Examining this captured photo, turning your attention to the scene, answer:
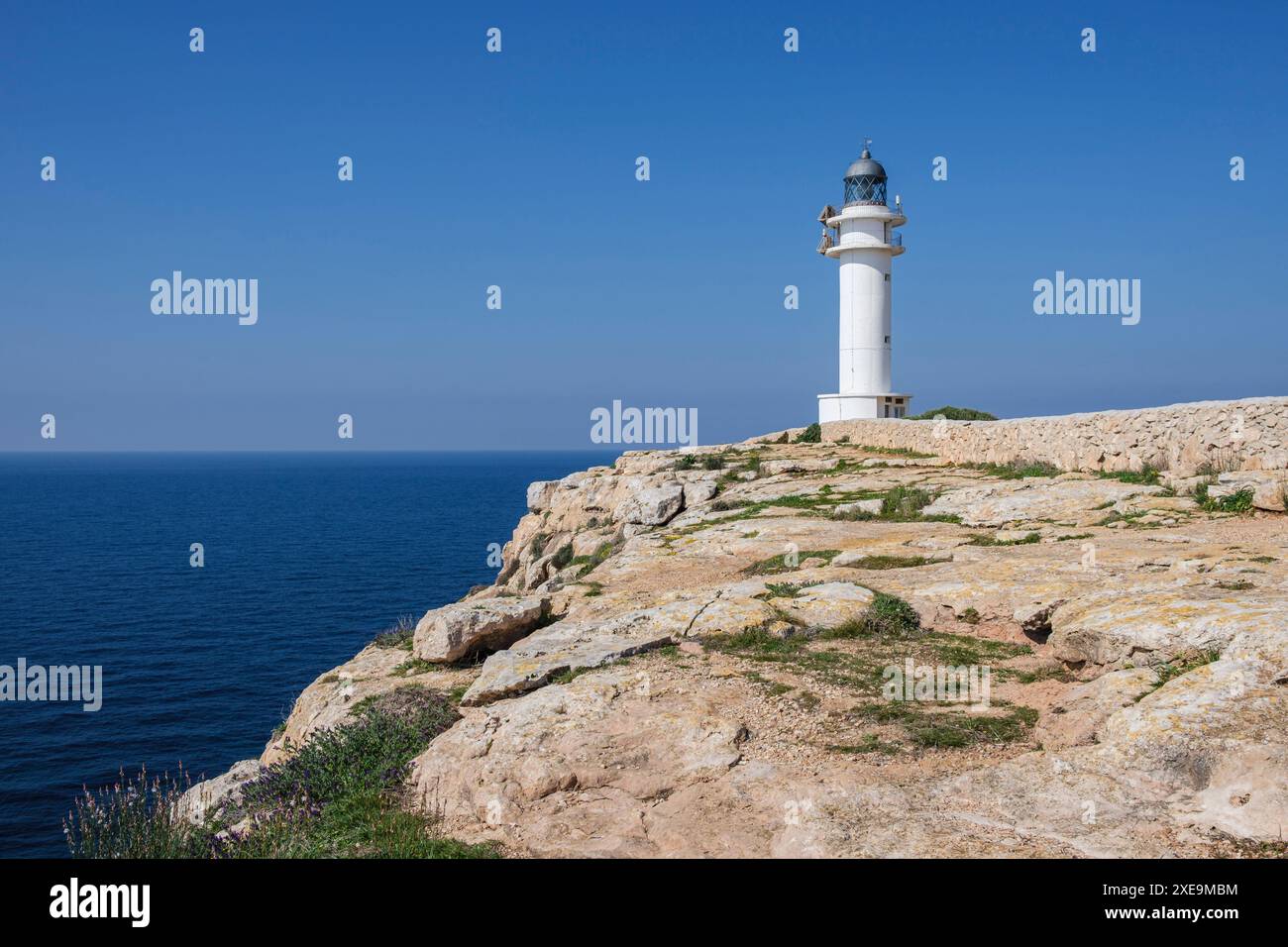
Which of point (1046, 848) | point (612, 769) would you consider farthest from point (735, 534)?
point (1046, 848)

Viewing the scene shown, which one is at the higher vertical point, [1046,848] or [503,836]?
[1046,848]

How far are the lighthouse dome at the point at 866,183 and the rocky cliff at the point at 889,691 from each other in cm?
2606

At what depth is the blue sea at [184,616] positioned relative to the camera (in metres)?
26.2

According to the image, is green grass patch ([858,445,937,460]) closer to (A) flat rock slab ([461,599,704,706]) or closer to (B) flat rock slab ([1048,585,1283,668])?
(A) flat rock slab ([461,599,704,706])

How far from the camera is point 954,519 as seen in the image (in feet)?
53.6

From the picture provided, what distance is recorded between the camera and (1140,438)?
17734mm

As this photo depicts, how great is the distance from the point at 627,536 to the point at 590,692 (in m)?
11.5

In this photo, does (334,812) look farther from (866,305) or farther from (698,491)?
(866,305)

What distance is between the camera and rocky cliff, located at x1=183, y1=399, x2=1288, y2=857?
6.16m

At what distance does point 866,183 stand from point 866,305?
19.6 feet

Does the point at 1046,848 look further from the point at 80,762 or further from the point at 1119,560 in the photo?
the point at 80,762

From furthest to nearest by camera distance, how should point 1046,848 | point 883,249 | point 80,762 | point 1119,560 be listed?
point 883,249
point 80,762
point 1119,560
point 1046,848

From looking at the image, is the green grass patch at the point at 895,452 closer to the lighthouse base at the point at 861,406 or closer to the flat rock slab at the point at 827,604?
the lighthouse base at the point at 861,406

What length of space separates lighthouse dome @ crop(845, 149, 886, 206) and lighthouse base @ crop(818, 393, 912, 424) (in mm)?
9054
